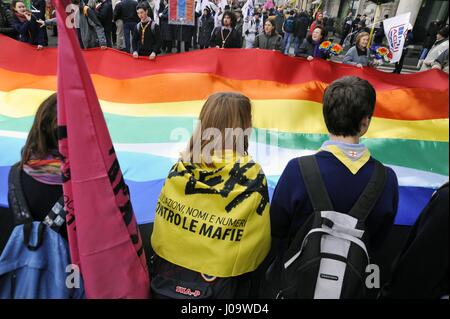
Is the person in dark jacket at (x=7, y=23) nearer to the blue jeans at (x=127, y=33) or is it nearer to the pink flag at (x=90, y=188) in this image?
the blue jeans at (x=127, y=33)

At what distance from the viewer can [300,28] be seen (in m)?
6.12

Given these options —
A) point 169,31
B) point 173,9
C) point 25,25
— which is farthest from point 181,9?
point 25,25

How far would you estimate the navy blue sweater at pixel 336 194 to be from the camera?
1.29 m

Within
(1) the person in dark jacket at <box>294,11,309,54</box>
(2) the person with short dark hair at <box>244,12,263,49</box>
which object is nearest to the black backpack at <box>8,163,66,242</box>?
(1) the person in dark jacket at <box>294,11,309,54</box>

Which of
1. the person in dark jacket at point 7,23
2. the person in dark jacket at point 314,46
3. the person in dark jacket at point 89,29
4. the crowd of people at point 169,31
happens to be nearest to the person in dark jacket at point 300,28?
the crowd of people at point 169,31

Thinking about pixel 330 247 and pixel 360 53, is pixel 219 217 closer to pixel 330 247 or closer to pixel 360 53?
pixel 330 247

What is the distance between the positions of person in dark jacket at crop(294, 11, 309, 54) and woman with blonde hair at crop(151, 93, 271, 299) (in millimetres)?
4973

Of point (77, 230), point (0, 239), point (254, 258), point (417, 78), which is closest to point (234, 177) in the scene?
point (254, 258)

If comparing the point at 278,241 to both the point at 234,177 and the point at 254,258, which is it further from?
the point at 234,177

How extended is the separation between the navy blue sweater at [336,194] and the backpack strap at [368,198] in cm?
2

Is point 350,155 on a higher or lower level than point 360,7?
lower

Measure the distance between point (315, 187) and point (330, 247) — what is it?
220 millimetres

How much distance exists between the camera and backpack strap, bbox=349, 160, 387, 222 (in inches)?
50.0

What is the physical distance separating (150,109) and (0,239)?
72.9 inches
